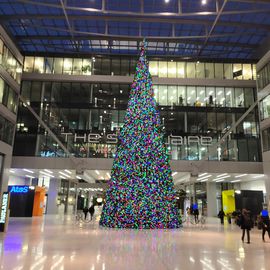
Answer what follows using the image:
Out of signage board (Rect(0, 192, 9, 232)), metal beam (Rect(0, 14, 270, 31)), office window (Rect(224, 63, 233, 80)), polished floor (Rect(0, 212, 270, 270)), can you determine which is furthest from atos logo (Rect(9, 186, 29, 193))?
office window (Rect(224, 63, 233, 80))

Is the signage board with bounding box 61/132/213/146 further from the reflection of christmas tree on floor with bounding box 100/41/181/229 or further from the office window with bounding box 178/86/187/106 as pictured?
the reflection of christmas tree on floor with bounding box 100/41/181/229

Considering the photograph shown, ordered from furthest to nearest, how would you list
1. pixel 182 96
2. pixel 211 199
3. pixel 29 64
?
pixel 211 199 < pixel 29 64 < pixel 182 96

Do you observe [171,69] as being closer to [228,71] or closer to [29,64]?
[228,71]

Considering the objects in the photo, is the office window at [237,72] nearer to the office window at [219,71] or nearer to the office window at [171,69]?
the office window at [219,71]

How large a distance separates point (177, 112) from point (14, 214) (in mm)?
22597

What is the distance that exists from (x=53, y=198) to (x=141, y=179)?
24.4 meters

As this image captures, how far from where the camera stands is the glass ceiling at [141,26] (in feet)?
95.7

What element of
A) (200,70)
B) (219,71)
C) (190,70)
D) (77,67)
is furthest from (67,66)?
(219,71)

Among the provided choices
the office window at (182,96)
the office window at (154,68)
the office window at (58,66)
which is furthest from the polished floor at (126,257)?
the office window at (154,68)

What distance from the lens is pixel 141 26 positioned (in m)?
34.0

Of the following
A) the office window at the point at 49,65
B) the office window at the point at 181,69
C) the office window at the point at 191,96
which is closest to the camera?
the office window at the point at 191,96

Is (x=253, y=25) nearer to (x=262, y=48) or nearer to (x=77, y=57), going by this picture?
(x=262, y=48)

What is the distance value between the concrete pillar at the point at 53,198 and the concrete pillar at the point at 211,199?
67.5ft

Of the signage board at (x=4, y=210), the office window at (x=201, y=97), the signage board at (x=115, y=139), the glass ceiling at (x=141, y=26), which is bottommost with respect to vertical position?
the signage board at (x=4, y=210)
